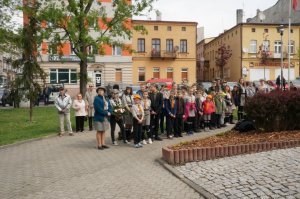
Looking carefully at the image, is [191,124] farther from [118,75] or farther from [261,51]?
[261,51]

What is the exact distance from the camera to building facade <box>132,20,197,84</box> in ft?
181

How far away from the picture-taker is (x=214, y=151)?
982cm

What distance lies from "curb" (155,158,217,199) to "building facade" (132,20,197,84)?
4489cm

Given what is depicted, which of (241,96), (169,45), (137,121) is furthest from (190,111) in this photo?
(169,45)

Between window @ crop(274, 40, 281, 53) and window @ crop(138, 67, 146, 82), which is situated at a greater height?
window @ crop(274, 40, 281, 53)

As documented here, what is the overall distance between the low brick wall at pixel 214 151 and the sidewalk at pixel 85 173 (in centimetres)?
48

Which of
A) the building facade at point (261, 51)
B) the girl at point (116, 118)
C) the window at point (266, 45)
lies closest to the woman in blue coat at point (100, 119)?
the girl at point (116, 118)

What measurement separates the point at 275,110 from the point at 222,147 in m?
3.15

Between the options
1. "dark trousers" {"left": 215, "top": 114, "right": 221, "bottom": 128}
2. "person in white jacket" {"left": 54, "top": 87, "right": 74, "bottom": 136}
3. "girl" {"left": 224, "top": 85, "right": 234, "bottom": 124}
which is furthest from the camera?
"girl" {"left": 224, "top": 85, "right": 234, "bottom": 124}

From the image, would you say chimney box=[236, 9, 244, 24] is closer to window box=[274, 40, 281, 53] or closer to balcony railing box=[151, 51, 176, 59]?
window box=[274, 40, 281, 53]

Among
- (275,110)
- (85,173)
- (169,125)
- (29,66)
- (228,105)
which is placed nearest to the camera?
(85,173)

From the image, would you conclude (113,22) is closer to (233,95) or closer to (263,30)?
(233,95)

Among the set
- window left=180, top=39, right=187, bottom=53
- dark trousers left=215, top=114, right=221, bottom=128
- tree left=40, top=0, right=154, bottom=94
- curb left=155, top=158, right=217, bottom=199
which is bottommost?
curb left=155, top=158, right=217, bottom=199

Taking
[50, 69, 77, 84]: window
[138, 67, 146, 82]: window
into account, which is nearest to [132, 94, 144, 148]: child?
[50, 69, 77, 84]: window
